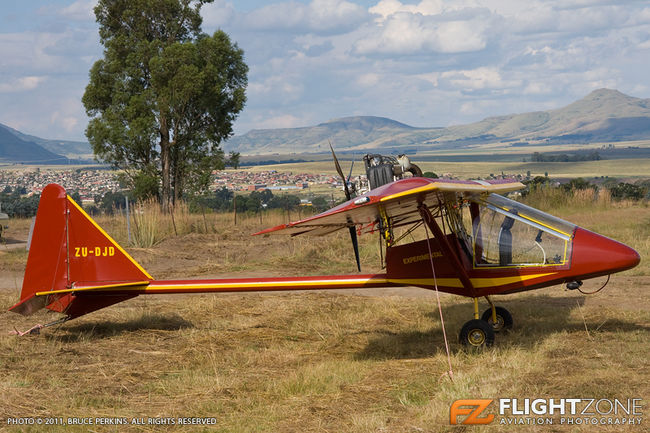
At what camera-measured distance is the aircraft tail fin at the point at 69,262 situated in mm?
10359

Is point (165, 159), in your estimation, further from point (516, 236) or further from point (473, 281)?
point (516, 236)

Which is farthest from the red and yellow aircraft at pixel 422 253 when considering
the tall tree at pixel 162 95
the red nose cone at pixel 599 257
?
the tall tree at pixel 162 95

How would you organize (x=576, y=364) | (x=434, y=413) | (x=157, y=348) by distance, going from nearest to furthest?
1. (x=434, y=413)
2. (x=576, y=364)
3. (x=157, y=348)

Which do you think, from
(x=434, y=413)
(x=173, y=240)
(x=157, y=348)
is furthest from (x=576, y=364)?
(x=173, y=240)

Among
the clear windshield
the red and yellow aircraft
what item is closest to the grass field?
the red and yellow aircraft

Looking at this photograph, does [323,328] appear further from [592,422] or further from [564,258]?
[592,422]

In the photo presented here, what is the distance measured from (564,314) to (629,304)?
61.4 inches

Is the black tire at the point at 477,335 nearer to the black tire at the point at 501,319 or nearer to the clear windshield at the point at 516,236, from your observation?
the clear windshield at the point at 516,236

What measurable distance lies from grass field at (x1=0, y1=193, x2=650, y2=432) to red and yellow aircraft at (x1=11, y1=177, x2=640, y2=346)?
730mm

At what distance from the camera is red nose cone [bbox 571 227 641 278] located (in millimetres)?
8758

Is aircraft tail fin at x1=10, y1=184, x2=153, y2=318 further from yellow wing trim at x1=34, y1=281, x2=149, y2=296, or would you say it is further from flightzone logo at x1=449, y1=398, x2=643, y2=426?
flightzone logo at x1=449, y1=398, x2=643, y2=426

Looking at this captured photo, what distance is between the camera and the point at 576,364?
308 inches

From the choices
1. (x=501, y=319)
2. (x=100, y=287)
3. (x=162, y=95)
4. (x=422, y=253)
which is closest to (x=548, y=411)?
(x=422, y=253)

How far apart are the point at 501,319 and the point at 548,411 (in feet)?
13.7
